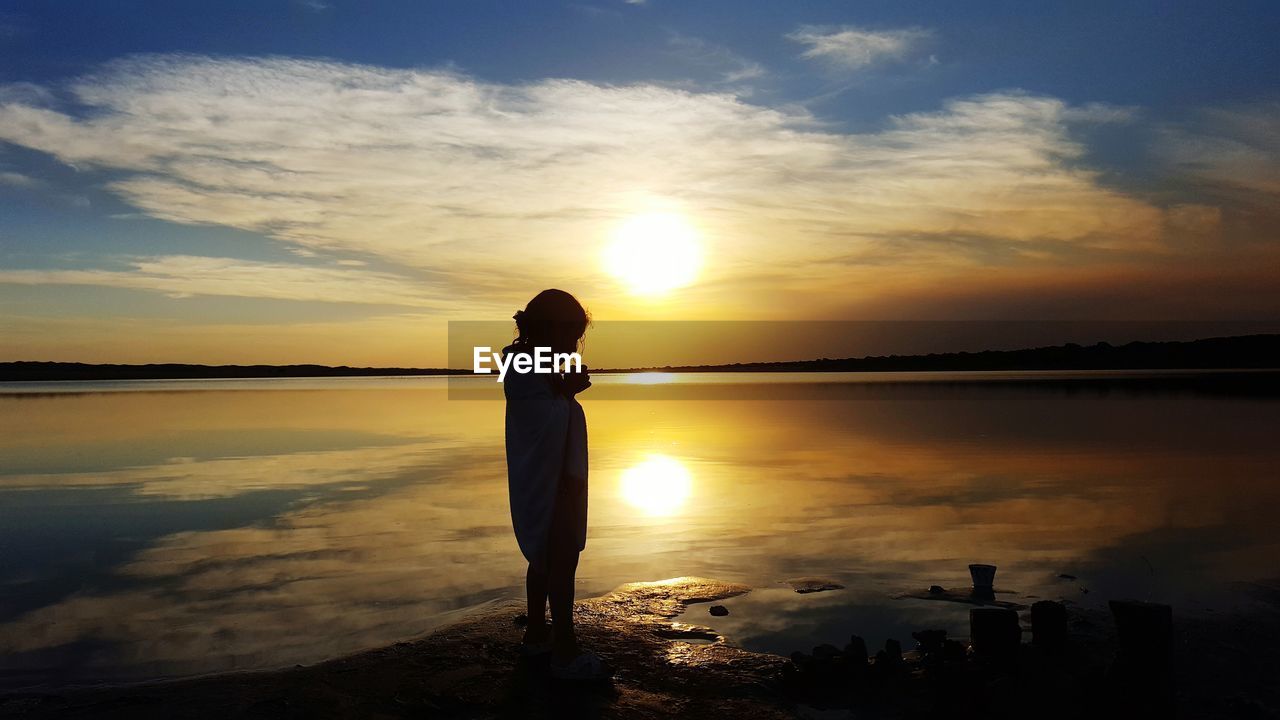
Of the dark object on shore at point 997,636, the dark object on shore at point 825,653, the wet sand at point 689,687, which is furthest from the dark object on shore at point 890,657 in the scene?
the dark object on shore at point 997,636

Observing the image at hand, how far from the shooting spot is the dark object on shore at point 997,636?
20.0 ft

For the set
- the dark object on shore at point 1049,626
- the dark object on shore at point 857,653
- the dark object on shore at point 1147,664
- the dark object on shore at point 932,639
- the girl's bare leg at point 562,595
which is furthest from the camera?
the dark object on shore at point 1049,626

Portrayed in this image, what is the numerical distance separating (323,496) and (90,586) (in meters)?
5.93

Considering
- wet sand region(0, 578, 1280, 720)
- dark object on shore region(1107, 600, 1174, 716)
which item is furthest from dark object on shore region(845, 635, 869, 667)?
dark object on shore region(1107, 600, 1174, 716)

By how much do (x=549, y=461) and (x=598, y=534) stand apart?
5.53 metres

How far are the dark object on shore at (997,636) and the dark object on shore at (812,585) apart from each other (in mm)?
2258

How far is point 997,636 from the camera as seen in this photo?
6125 millimetres

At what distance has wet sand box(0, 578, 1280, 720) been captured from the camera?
5.25 m

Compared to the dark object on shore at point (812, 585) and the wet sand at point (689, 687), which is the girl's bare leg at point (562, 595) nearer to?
the wet sand at point (689, 687)

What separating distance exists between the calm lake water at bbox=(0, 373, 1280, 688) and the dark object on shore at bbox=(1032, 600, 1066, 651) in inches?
36.3

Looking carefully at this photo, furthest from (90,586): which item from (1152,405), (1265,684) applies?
(1152,405)

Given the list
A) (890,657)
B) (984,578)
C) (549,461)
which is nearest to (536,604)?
(549,461)

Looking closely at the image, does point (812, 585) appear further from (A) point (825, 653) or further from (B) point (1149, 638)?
(B) point (1149, 638)

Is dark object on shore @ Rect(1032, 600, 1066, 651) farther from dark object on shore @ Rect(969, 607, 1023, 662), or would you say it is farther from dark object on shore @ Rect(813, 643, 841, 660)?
dark object on shore @ Rect(813, 643, 841, 660)
